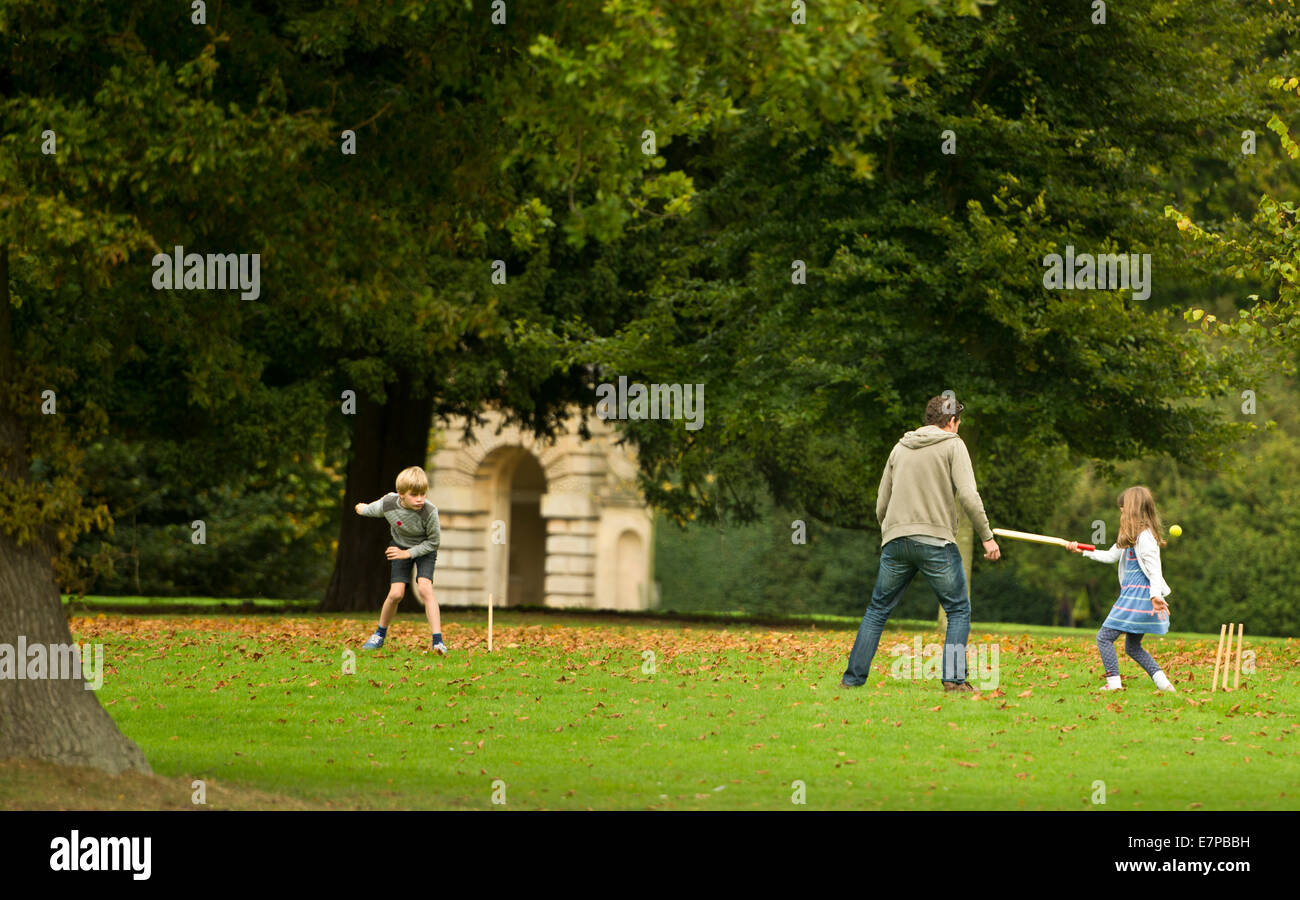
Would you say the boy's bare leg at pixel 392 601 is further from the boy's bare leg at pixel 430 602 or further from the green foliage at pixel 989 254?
the green foliage at pixel 989 254

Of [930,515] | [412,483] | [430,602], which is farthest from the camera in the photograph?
[412,483]

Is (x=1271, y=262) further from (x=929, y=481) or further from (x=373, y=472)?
(x=373, y=472)

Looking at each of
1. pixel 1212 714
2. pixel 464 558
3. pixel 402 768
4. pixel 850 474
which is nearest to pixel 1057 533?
pixel 464 558

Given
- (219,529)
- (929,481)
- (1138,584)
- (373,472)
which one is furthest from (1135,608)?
(219,529)

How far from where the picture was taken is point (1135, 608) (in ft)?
40.3

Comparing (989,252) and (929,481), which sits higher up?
(989,252)

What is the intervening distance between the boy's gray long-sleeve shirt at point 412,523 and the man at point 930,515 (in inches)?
169

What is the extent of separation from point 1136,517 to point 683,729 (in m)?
3.80

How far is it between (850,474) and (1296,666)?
6393 millimetres

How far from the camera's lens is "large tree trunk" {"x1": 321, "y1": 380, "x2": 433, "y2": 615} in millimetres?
23984

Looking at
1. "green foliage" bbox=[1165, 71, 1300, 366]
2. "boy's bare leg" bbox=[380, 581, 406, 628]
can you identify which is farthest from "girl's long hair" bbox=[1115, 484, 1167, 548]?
"boy's bare leg" bbox=[380, 581, 406, 628]

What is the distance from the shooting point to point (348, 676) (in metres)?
13.0

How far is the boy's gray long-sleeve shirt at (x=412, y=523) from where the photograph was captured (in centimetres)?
1430

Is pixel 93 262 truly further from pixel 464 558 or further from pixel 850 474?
pixel 464 558
